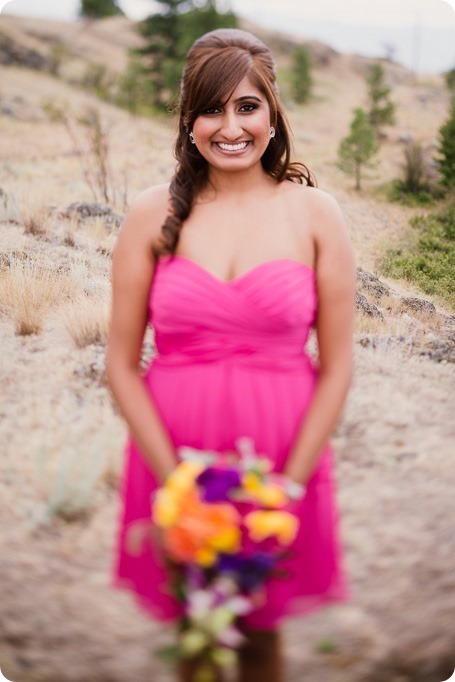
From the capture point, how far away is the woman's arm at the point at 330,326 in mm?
1750

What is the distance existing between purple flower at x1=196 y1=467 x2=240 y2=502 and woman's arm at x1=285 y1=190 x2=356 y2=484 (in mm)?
479

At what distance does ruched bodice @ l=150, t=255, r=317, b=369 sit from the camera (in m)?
1.74

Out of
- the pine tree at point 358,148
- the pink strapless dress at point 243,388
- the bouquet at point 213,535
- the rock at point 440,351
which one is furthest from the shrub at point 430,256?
the bouquet at point 213,535

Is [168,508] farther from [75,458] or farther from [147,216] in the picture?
[75,458]

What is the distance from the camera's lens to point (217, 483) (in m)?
1.26

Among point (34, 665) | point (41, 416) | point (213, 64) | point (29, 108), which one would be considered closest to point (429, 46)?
point (213, 64)

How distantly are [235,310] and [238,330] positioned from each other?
64mm

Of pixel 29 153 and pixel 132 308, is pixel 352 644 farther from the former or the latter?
pixel 29 153

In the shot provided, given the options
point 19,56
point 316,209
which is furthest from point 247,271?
point 19,56

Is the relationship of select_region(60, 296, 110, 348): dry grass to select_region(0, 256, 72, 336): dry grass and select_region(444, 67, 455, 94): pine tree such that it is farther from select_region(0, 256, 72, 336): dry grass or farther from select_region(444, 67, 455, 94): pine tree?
select_region(444, 67, 455, 94): pine tree

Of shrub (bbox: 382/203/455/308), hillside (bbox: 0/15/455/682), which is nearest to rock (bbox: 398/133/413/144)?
hillside (bbox: 0/15/455/682)

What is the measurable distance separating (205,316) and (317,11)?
152 cm

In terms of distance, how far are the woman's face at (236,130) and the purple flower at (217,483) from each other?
1.01 m

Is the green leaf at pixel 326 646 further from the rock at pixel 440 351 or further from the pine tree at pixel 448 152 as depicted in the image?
the pine tree at pixel 448 152
